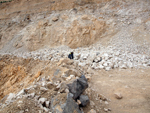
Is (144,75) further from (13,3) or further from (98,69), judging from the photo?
(13,3)

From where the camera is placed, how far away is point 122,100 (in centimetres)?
342

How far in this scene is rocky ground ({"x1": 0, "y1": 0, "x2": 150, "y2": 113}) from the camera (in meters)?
2.81

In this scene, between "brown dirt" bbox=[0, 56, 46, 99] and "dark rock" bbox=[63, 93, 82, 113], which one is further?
"brown dirt" bbox=[0, 56, 46, 99]

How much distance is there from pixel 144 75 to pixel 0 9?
24.3 metres

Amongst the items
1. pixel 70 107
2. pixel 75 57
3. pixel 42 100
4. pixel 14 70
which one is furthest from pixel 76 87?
pixel 14 70

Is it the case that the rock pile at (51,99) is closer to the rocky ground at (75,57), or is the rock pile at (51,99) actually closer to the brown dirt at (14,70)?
the rocky ground at (75,57)

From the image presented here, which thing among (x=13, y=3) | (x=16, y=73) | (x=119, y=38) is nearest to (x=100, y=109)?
(x=16, y=73)

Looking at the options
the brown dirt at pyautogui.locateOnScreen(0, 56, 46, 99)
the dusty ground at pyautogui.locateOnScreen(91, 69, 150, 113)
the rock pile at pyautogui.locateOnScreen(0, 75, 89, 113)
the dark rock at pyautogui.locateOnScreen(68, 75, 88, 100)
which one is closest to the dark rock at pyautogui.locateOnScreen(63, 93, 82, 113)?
the rock pile at pyautogui.locateOnScreen(0, 75, 89, 113)

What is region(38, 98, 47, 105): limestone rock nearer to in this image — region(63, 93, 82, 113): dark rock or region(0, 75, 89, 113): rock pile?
region(0, 75, 89, 113): rock pile

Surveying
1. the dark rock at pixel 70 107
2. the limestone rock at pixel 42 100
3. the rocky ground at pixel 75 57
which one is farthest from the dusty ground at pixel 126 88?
the limestone rock at pixel 42 100

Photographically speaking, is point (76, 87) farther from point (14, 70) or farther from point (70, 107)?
point (14, 70)

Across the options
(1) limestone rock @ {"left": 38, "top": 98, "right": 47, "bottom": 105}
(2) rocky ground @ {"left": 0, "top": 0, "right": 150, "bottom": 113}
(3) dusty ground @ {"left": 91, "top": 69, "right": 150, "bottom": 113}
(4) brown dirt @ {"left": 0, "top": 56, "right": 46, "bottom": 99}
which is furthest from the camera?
(4) brown dirt @ {"left": 0, "top": 56, "right": 46, "bottom": 99}

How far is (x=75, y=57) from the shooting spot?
7234 millimetres

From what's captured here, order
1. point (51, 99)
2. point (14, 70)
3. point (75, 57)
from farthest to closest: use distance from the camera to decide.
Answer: point (14, 70) → point (75, 57) → point (51, 99)
